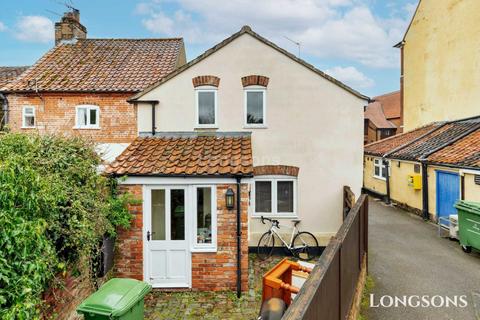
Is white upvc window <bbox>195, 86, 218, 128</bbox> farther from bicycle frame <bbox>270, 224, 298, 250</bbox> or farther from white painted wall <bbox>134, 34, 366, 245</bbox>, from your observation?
bicycle frame <bbox>270, 224, 298, 250</bbox>

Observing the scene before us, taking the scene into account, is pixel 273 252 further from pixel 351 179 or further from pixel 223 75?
pixel 223 75

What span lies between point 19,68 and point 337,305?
89.5ft

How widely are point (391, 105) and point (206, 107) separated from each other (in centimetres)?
4356

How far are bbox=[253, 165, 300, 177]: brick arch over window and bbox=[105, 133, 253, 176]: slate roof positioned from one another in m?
1.08

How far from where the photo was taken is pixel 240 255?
8.03 m

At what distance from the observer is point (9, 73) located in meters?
23.1

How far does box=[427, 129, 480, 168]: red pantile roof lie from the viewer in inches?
488

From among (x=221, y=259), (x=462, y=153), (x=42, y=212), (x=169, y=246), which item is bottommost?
(x=221, y=259)

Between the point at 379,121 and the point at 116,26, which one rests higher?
the point at 116,26

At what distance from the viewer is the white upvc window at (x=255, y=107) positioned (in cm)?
1080

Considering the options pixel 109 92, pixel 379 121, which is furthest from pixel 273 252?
pixel 379 121

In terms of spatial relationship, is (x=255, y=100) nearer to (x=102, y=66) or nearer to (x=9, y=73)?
(x=102, y=66)

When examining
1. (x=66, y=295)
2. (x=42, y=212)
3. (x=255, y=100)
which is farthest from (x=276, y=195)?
(x=42, y=212)

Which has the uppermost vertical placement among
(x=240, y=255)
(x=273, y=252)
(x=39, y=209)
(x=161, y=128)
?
(x=161, y=128)
